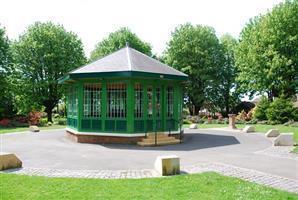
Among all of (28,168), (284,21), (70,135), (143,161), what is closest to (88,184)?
(28,168)

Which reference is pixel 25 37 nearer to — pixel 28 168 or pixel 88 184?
pixel 28 168

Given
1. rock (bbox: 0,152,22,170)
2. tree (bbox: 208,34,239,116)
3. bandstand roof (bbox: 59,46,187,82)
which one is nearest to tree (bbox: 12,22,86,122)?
tree (bbox: 208,34,239,116)

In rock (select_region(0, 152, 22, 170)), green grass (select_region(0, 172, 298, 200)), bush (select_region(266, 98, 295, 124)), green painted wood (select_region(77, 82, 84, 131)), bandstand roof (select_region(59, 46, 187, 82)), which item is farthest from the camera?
bush (select_region(266, 98, 295, 124))

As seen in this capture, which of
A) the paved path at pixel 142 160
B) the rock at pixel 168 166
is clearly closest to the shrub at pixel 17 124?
the paved path at pixel 142 160

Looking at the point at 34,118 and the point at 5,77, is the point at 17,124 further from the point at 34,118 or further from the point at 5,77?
the point at 5,77

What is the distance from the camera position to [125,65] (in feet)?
52.4

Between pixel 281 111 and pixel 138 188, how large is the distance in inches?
1002

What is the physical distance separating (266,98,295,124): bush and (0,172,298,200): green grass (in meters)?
23.6

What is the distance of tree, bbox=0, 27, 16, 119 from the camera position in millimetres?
33344

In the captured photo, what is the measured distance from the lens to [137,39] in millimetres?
47125

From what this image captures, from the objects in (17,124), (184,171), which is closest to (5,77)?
(17,124)

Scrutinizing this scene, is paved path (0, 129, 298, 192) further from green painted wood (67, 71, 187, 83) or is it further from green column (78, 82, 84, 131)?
green painted wood (67, 71, 187, 83)

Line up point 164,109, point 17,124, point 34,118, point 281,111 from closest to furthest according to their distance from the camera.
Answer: point 164,109 → point 17,124 → point 281,111 → point 34,118

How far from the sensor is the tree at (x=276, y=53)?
3356 centimetres
